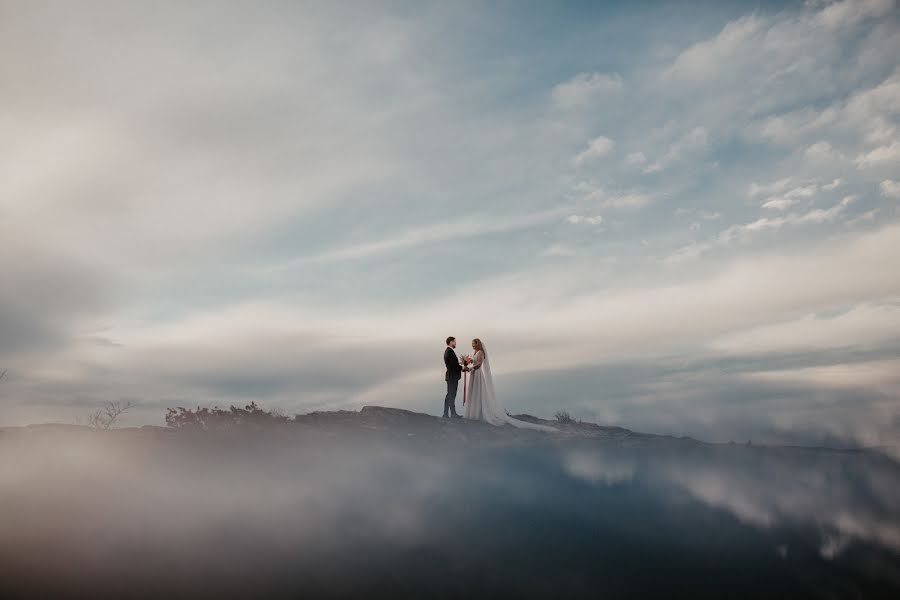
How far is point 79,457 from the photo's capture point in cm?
2116

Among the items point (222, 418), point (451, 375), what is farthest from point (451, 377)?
point (222, 418)

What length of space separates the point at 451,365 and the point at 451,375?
47 cm

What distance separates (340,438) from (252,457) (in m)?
3.52

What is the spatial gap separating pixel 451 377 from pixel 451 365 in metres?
0.57

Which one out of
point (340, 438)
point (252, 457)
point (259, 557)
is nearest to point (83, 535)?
point (259, 557)

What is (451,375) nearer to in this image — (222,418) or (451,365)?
(451,365)

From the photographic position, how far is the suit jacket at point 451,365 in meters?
28.5

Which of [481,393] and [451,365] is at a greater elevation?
[451,365]

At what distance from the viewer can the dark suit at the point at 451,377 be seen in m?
28.5

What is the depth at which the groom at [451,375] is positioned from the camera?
28500 millimetres

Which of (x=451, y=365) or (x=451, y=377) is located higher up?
(x=451, y=365)

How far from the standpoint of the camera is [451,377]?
1125 inches

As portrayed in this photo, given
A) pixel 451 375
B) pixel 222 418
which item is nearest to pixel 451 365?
pixel 451 375

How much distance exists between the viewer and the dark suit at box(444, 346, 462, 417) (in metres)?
28.5
